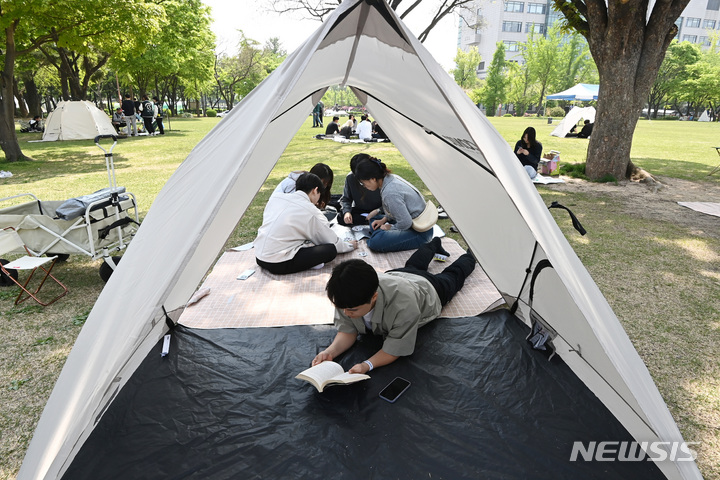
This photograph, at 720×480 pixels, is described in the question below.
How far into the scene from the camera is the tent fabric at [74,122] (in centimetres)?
1669

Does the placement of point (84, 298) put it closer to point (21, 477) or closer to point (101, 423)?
point (101, 423)

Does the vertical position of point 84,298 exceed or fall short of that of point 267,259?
it falls short

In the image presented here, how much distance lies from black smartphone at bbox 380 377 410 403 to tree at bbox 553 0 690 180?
789cm

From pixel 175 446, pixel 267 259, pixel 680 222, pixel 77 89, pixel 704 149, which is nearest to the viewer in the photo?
pixel 175 446

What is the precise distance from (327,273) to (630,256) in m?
3.59

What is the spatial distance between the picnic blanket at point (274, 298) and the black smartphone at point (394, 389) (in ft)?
3.06

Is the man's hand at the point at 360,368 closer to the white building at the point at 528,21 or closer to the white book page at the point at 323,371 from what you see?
the white book page at the point at 323,371

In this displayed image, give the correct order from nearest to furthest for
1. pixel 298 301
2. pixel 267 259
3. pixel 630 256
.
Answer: pixel 298 301 → pixel 267 259 → pixel 630 256

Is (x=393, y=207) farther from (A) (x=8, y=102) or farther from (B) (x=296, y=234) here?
(A) (x=8, y=102)

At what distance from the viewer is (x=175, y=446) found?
7.14ft

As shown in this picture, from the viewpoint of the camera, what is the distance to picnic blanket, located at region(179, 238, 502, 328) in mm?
3379

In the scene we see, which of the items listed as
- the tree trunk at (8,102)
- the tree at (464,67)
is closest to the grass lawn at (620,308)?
the tree trunk at (8,102)

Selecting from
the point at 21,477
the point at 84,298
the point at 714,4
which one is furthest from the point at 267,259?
the point at 714,4

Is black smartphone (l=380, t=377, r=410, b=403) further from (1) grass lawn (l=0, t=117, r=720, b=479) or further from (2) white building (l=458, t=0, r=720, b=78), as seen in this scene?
(2) white building (l=458, t=0, r=720, b=78)
